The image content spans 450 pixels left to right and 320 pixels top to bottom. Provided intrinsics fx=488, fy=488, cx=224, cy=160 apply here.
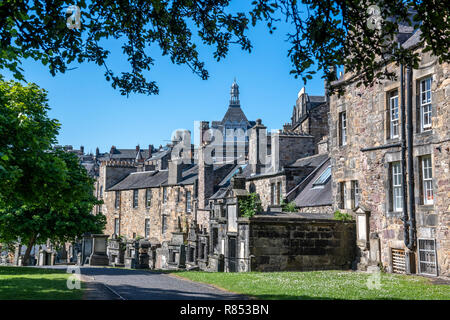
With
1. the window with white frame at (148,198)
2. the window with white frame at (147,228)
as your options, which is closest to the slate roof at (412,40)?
the window with white frame at (148,198)

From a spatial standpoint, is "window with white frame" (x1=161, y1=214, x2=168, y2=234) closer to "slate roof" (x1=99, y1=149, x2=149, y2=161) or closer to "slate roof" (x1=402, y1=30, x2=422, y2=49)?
"slate roof" (x1=402, y1=30, x2=422, y2=49)

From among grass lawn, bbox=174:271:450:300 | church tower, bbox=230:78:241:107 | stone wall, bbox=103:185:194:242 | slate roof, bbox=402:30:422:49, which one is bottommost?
grass lawn, bbox=174:271:450:300

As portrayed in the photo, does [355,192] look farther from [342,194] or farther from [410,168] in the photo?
[410,168]

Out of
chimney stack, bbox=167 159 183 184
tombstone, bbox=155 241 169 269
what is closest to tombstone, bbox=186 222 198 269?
tombstone, bbox=155 241 169 269

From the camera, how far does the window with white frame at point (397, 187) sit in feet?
59.9

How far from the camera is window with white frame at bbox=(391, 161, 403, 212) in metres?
18.3

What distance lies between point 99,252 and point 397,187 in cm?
1864

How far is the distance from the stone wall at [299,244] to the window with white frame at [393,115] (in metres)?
4.44

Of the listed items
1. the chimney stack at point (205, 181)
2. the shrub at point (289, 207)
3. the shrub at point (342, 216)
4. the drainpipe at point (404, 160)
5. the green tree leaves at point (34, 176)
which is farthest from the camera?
the chimney stack at point (205, 181)

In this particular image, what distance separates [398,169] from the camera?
18453 mm

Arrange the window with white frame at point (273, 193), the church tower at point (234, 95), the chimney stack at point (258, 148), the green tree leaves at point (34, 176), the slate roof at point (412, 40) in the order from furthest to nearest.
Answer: the church tower at point (234, 95) → the chimney stack at point (258, 148) → the window with white frame at point (273, 193) → the slate roof at point (412, 40) → the green tree leaves at point (34, 176)

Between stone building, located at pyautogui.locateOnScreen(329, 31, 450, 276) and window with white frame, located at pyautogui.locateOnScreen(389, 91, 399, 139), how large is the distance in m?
0.04

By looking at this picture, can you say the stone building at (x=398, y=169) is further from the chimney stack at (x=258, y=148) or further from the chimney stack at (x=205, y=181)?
the chimney stack at (x=205, y=181)

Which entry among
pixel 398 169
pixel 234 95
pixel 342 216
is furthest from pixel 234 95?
pixel 398 169
